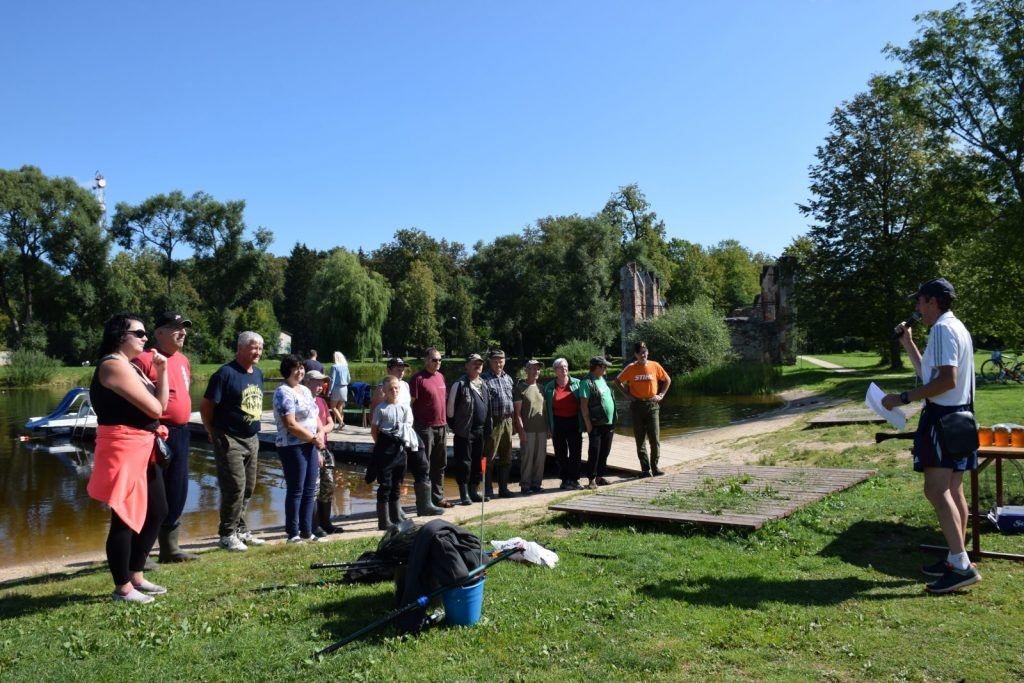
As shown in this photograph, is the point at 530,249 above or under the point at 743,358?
above

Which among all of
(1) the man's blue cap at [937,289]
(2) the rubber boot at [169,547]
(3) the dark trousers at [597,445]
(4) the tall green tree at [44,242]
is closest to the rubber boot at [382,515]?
(2) the rubber boot at [169,547]

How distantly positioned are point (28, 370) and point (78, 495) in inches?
1376

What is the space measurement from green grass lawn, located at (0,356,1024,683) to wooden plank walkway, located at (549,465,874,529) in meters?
0.24

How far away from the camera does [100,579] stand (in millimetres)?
6004

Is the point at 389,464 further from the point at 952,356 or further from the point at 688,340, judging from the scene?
the point at 688,340

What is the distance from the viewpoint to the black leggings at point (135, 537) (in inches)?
199

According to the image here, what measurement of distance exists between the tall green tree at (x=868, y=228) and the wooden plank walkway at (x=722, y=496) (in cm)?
2430

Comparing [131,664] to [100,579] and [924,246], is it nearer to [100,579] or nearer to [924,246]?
[100,579]

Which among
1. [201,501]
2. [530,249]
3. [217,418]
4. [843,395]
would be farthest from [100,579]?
[530,249]

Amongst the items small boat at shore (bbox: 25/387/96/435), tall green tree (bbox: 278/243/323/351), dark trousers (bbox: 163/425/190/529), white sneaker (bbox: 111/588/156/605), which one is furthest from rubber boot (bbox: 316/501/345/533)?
tall green tree (bbox: 278/243/323/351)

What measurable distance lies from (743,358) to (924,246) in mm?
10970

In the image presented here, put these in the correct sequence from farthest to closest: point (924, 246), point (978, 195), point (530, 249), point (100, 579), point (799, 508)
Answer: point (530, 249)
point (924, 246)
point (978, 195)
point (799, 508)
point (100, 579)

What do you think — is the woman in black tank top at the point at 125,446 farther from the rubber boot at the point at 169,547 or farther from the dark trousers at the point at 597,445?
the dark trousers at the point at 597,445

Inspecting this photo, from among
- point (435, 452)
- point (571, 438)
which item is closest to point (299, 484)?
point (435, 452)
